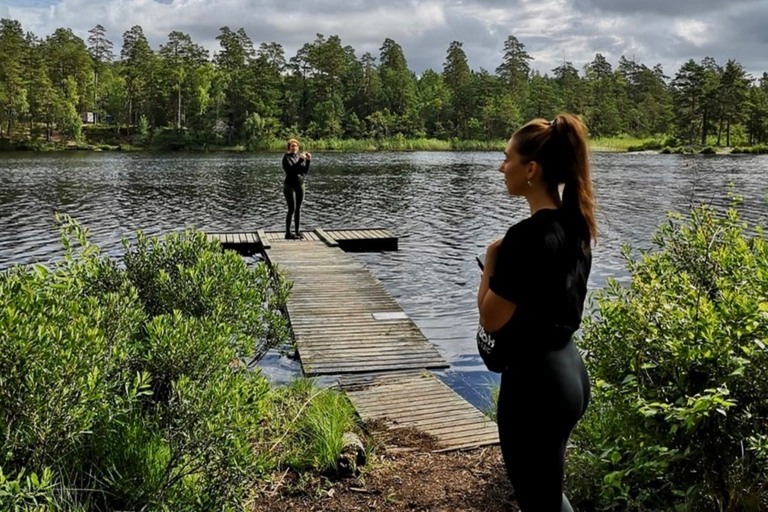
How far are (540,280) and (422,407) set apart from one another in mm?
3186

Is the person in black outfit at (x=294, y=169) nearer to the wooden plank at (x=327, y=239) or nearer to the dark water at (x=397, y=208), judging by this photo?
the wooden plank at (x=327, y=239)

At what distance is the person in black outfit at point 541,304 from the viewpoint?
1.97 m

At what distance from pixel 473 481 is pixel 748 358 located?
1.70 m

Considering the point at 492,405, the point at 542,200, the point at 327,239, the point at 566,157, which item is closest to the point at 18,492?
the point at 542,200

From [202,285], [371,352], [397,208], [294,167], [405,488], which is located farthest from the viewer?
[397,208]

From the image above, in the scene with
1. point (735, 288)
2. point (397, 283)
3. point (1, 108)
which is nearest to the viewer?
point (735, 288)

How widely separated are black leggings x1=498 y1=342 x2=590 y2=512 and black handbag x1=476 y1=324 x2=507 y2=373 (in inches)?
1.3

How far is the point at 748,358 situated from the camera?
236 centimetres

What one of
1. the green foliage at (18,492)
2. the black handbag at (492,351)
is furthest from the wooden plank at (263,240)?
the black handbag at (492,351)

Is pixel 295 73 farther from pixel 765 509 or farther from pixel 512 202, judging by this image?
pixel 765 509

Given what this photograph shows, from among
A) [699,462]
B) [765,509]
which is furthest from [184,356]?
[765,509]

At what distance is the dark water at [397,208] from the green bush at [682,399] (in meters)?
0.58

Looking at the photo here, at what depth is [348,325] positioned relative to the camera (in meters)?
7.39

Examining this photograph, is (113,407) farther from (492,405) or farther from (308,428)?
(492,405)
